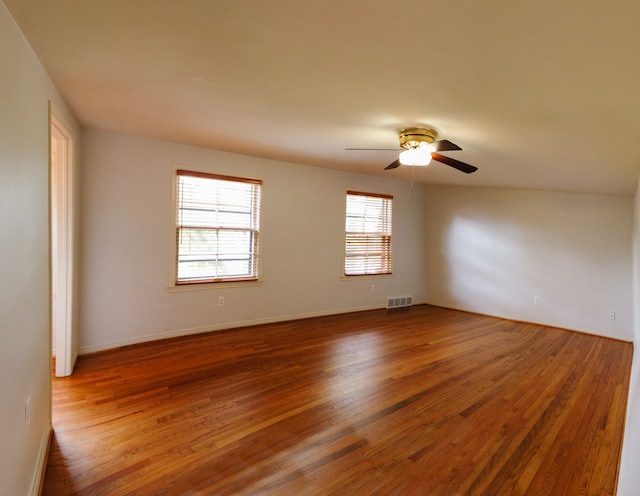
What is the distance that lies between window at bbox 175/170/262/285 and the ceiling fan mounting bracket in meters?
2.43

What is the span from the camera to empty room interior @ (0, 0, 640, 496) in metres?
1.42

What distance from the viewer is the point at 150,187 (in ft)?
12.4

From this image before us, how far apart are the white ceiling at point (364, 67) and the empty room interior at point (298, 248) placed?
0.6 inches

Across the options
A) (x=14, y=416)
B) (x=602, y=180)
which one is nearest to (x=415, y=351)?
(x=602, y=180)

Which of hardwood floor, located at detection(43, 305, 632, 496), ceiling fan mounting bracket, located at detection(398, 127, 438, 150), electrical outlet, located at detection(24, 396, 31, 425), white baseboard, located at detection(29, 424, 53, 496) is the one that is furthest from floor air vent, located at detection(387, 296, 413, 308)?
electrical outlet, located at detection(24, 396, 31, 425)

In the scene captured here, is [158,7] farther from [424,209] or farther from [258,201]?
[424,209]

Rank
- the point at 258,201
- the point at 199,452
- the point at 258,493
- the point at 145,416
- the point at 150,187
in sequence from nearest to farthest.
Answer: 1. the point at 258,493
2. the point at 199,452
3. the point at 145,416
4. the point at 150,187
5. the point at 258,201

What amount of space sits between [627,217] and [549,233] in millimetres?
950

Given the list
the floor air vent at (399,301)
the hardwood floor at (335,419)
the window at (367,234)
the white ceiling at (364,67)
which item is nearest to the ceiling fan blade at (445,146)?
the white ceiling at (364,67)

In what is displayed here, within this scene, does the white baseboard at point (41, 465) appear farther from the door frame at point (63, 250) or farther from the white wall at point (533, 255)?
the white wall at point (533, 255)

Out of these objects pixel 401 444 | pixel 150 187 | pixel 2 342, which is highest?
pixel 150 187

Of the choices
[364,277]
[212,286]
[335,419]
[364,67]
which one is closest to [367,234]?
[364,277]

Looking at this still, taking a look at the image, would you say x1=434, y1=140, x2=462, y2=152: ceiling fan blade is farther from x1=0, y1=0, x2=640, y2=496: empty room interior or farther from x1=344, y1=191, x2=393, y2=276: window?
x1=344, y1=191, x2=393, y2=276: window

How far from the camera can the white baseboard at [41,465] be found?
1.62 m
